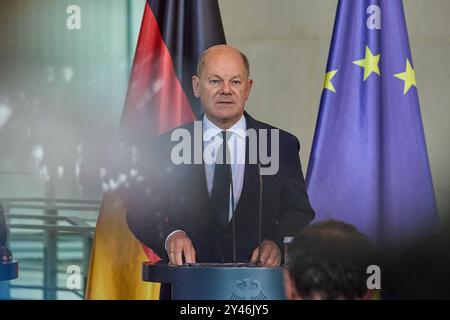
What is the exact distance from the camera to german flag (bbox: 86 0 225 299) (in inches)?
156

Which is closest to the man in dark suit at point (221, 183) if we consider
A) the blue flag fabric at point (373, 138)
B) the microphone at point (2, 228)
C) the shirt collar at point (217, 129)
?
the shirt collar at point (217, 129)

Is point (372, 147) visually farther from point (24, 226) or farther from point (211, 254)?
point (24, 226)

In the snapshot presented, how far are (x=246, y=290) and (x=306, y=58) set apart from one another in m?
1.39

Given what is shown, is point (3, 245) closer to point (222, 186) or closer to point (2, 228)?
point (2, 228)

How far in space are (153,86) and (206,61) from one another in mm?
318

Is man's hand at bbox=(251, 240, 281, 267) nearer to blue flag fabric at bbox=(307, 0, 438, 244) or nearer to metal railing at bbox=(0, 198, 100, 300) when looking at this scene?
blue flag fabric at bbox=(307, 0, 438, 244)

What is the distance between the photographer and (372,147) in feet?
13.1

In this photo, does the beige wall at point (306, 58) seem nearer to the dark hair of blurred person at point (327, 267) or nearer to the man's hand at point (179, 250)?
the man's hand at point (179, 250)

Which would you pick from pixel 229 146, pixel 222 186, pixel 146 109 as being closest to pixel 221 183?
pixel 222 186

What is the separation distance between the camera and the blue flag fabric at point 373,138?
3998mm

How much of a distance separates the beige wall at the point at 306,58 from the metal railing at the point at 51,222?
837mm

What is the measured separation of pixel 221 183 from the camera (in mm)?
3766

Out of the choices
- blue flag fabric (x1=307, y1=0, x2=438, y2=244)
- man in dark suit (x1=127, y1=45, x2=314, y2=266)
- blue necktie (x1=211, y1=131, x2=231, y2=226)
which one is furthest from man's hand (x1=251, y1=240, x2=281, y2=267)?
blue flag fabric (x1=307, y1=0, x2=438, y2=244)
